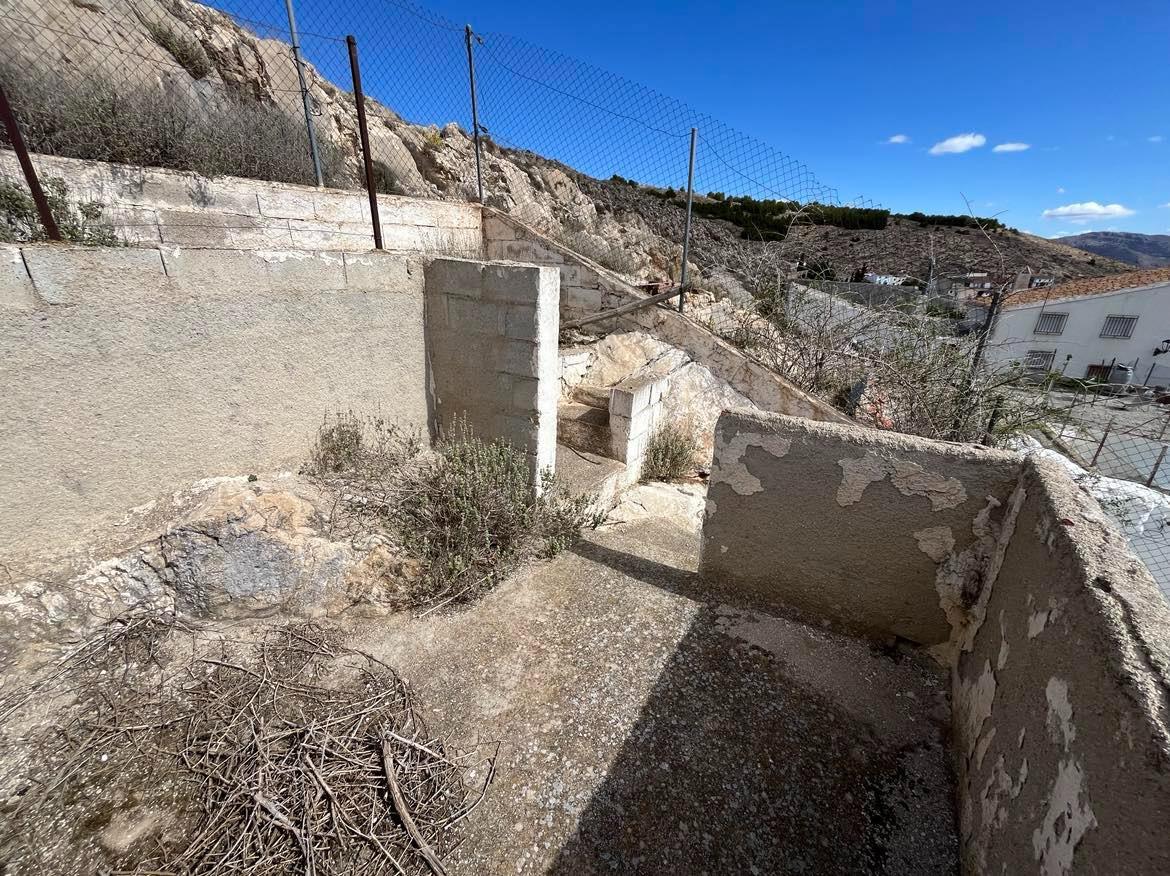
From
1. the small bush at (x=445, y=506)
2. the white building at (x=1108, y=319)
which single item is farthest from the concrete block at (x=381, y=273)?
the white building at (x=1108, y=319)

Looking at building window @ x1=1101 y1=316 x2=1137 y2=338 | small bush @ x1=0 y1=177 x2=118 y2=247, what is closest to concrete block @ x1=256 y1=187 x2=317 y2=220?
small bush @ x1=0 y1=177 x2=118 y2=247

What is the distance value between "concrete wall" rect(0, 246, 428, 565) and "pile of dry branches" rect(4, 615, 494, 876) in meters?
0.72

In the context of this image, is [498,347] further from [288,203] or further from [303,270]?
[288,203]

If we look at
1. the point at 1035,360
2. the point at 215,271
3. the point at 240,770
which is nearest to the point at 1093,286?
the point at 1035,360

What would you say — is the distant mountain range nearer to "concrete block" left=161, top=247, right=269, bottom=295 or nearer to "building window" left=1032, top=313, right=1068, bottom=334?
"building window" left=1032, top=313, right=1068, bottom=334

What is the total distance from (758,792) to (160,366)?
10.4ft

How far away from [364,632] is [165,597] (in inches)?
37.4

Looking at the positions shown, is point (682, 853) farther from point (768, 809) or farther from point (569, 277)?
point (569, 277)

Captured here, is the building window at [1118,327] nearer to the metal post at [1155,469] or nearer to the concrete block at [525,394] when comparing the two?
the metal post at [1155,469]

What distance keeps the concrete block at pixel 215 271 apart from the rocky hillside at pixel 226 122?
9.41 feet

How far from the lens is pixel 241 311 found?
2.46 metres

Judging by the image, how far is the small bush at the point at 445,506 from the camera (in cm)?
259

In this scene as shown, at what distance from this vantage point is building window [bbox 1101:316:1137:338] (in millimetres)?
19855

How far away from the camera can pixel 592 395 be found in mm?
4828
